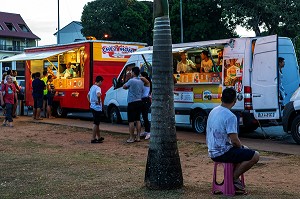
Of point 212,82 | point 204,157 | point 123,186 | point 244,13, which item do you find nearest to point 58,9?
point 244,13

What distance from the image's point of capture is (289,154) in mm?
10695

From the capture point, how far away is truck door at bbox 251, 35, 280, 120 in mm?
12742

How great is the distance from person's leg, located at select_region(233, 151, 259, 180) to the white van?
6.29 meters

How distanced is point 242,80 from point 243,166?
683 cm

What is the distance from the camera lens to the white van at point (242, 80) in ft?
42.2

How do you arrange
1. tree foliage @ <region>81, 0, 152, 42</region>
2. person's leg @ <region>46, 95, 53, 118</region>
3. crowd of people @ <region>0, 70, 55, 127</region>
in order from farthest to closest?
tree foliage @ <region>81, 0, 152, 42</region>, person's leg @ <region>46, 95, 53, 118</region>, crowd of people @ <region>0, 70, 55, 127</region>

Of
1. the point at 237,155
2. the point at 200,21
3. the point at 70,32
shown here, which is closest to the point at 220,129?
the point at 237,155

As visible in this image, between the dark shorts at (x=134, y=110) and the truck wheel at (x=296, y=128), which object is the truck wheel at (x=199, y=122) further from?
the truck wheel at (x=296, y=128)

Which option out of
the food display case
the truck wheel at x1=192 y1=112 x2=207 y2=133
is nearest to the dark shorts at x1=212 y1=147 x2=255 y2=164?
the food display case

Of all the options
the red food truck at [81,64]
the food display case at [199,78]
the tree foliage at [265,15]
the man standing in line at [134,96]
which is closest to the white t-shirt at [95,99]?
the man standing in line at [134,96]

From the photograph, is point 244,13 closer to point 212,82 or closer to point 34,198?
point 212,82

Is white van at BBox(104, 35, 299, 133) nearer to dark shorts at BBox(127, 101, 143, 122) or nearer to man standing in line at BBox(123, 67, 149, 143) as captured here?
man standing in line at BBox(123, 67, 149, 143)

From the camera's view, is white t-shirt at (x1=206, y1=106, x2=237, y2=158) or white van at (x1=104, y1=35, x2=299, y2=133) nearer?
white t-shirt at (x1=206, y1=106, x2=237, y2=158)

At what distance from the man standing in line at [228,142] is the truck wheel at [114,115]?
36.1 ft
